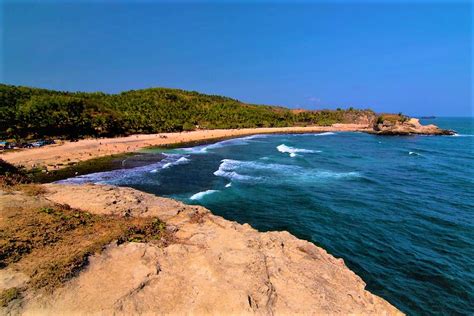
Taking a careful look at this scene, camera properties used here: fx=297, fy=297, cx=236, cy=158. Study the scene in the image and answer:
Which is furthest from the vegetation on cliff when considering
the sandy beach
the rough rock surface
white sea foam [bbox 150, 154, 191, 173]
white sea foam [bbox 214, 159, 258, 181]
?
the rough rock surface

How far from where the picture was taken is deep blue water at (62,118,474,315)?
1602 cm

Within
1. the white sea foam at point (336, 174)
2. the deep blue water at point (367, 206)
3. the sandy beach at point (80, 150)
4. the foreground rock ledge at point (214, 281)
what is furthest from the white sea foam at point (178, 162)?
the foreground rock ledge at point (214, 281)

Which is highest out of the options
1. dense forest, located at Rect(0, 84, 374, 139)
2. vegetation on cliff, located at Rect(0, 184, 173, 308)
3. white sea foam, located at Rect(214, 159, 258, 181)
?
dense forest, located at Rect(0, 84, 374, 139)

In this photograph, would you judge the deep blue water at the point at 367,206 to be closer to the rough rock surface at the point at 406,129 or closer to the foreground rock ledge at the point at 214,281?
the foreground rock ledge at the point at 214,281

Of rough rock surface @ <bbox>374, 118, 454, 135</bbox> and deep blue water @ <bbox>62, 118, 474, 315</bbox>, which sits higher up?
rough rock surface @ <bbox>374, 118, 454, 135</bbox>

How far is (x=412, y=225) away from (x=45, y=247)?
942 inches

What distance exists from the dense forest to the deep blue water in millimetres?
28414

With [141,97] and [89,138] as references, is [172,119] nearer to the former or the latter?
[141,97]

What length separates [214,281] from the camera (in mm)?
10227

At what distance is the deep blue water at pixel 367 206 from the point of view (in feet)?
52.6

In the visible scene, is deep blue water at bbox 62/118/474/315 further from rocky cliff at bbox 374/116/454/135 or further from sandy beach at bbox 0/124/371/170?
rocky cliff at bbox 374/116/454/135

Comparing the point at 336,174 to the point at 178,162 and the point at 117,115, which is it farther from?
the point at 117,115

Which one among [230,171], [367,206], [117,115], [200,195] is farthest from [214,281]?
[117,115]

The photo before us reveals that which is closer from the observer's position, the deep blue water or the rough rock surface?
the deep blue water
